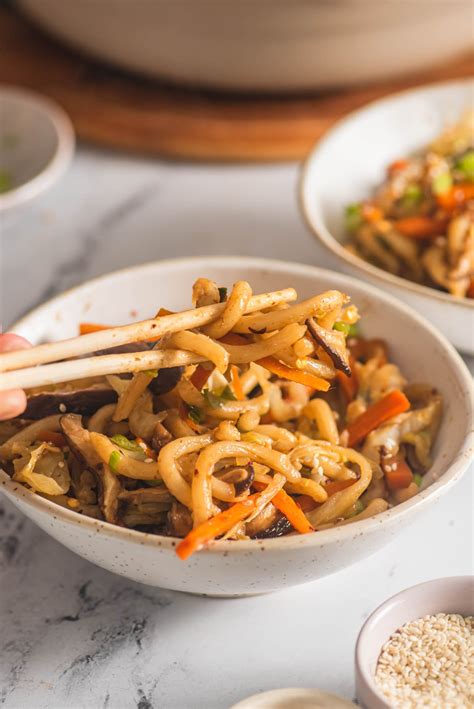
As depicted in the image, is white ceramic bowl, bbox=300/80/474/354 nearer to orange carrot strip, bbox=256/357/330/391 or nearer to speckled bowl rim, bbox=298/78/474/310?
speckled bowl rim, bbox=298/78/474/310

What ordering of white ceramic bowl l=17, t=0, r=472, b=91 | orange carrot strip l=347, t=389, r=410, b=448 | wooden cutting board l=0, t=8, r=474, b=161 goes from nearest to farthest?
orange carrot strip l=347, t=389, r=410, b=448, white ceramic bowl l=17, t=0, r=472, b=91, wooden cutting board l=0, t=8, r=474, b=161

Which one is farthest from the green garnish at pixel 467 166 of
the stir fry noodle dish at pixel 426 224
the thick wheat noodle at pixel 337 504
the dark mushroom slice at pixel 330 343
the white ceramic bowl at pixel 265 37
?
the thick wheat noodle at pixel 337 504

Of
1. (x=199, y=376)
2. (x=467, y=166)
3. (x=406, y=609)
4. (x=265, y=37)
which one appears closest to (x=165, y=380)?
(x=199, y=376)

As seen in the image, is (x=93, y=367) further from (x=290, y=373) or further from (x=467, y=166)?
(x=467, y=166)

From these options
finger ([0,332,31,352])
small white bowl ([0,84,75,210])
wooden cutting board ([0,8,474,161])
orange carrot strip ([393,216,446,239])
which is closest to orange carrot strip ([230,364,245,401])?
finger ([0,332,31,352])

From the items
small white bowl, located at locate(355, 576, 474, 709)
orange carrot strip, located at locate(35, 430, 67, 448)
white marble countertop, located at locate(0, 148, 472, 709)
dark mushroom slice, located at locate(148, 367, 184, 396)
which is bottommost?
white marble countertop, located at locate(0, 148, 472, 709)

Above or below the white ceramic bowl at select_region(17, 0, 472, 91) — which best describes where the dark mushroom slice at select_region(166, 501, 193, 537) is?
below

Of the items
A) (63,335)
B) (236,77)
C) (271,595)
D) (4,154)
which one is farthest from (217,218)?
(271,595)
